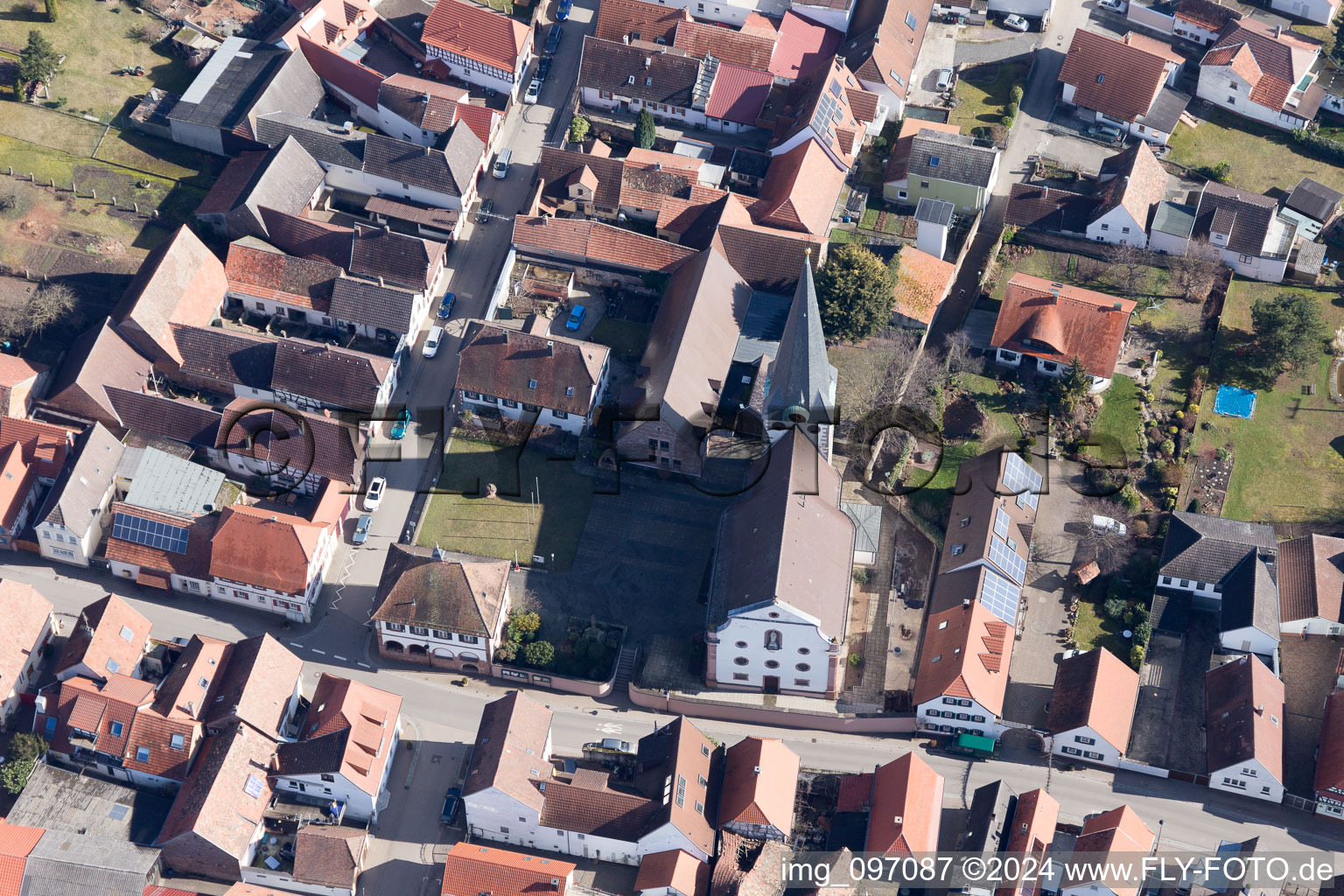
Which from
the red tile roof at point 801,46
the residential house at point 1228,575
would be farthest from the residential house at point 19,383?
the residential house at point 1228,575

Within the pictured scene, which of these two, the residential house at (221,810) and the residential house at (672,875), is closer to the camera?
the residential house at (672,875)

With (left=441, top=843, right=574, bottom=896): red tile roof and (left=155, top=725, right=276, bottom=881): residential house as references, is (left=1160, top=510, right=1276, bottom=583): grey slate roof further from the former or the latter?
(left=155, top=725, right=276, bottom=881): residential house

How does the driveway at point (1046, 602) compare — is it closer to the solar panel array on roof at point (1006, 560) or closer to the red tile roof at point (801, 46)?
the solar panel array on roof at point (1006, 560)

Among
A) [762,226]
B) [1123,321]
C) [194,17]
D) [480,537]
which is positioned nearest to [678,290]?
[762,226]

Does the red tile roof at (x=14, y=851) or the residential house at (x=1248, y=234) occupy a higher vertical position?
the residential house at (x=1248, y=234)

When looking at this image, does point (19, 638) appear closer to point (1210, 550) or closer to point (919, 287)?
point (919, 287)

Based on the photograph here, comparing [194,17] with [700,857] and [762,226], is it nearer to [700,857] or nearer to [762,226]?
[762,226]
